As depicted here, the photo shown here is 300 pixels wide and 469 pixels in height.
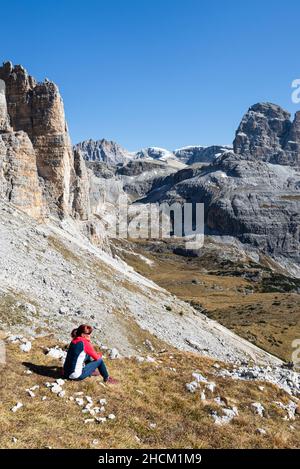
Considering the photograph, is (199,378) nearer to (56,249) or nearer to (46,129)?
(56,249)

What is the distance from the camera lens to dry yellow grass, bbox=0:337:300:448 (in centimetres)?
1267

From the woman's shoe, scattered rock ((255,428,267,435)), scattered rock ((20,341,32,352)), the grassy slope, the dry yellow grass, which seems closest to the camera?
the dry yellow grass

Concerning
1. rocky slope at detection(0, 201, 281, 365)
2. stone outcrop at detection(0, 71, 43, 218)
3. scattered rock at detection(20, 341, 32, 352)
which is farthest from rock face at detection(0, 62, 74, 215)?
scattered rock at detection(20, 341, 32, 352)

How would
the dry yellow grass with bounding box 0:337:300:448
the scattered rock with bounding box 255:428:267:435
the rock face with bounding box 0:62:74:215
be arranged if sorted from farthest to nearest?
the rock face with bounding box 0:62:74:215 → the scattered rock with bounding box 255:428:267:435 → the dry yellow grass with bounding box 0:337:300:448

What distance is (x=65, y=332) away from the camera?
27.2 m

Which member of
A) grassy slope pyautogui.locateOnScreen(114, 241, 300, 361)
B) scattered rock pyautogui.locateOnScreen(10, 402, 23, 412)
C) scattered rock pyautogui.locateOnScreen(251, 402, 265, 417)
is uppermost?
scattered rock pyautogui.locateOnScreen(10, 402, 23, 412)

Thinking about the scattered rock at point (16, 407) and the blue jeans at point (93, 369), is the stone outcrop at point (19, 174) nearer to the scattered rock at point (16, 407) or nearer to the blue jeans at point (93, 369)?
the blue jeans at point (93, 369)

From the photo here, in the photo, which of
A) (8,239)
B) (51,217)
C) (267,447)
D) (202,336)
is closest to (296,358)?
(202,336)

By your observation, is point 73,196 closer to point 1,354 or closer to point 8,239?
point 8,239

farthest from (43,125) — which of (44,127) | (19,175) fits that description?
(19,175)

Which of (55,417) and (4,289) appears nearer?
(55,417)

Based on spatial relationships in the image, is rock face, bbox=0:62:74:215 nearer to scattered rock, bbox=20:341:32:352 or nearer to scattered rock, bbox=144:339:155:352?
scattered rock, bbox=144:339:155:352
